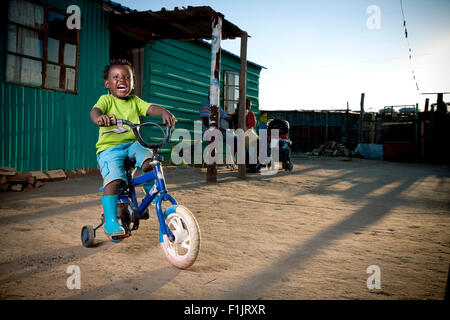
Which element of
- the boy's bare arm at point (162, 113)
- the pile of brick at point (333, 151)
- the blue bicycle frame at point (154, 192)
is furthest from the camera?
the pile of brick at point (333, 151)

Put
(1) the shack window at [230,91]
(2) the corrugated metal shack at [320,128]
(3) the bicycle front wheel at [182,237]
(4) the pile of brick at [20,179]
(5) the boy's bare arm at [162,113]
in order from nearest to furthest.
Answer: (3) the bicycle front wheel at [182,237] → (5) the boy's bare arm at [162,113] → (4) the pile of brick at [20,179] → (1) the shack window at [230,91] → (2) the corrugated metal shack at [320,128]

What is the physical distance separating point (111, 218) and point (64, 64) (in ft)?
16.1

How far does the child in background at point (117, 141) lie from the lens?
252cm

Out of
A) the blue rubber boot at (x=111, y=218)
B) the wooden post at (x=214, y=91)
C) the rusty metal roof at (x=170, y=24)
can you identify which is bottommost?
the blue rubber boot at (x=111, y=218)

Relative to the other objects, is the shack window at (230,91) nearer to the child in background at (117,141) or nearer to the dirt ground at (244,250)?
the dirt ground at (244,250)

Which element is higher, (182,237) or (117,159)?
(117,159)

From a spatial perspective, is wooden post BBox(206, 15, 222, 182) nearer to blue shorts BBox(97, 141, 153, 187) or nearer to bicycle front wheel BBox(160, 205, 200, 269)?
blue shorts BBox(97, 141, 153, 187)

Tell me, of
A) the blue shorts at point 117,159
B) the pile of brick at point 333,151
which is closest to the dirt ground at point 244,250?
the blue shorts at point 117,159

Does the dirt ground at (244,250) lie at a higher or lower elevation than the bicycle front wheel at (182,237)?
lower

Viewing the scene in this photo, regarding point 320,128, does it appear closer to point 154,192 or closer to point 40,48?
point 40,48

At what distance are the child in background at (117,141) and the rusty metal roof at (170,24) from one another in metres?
4.18

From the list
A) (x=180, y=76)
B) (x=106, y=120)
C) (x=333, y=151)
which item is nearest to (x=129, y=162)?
(x=106, y=120)

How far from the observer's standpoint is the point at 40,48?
18.9 ft
